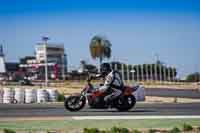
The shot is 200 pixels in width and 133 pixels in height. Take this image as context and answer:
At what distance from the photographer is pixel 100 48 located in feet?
363

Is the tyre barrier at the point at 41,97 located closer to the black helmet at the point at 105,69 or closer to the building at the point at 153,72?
the black helmet at the point at 105,69

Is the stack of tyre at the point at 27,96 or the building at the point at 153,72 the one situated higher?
the building at the point at 153,72

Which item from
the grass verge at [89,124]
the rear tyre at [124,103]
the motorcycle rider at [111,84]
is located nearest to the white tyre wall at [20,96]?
the motorcycle rider at [111,84]

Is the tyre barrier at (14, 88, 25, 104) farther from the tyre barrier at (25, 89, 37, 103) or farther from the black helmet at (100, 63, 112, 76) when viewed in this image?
the black helmet at (100, 63, 112, 76)

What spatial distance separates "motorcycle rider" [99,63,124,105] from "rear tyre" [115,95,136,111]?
10.1 inches

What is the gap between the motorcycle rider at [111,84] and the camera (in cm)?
1878

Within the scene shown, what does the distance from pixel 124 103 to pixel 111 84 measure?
35.1 inches

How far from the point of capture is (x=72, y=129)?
12203mm

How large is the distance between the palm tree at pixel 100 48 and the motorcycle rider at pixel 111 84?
298 ft

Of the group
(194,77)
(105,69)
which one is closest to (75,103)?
(105,69)

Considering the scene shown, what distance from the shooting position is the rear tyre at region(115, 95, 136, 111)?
1905 centimetres

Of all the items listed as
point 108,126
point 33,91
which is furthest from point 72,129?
point 33,91

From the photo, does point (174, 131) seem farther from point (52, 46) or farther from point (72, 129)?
point (52, 46)

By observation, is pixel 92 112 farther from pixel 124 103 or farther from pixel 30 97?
pixel 30 97
